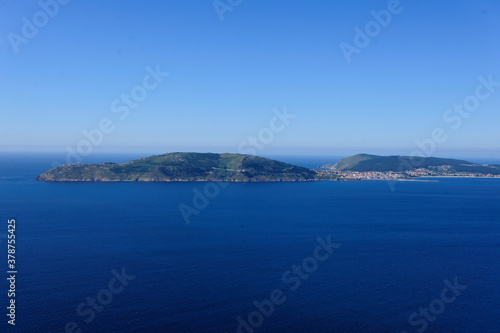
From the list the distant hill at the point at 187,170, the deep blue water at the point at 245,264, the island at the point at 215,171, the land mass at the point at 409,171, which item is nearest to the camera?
the deep blue water at the point at 245,264

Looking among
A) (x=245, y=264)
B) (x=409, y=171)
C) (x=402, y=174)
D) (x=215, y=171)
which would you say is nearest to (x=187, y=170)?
(x=215, y=171)

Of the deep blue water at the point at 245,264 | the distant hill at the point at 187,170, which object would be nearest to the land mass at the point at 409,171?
the distant hill at the point at 187,170

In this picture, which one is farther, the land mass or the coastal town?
the land mass

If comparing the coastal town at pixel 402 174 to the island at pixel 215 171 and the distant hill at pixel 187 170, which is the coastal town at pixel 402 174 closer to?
the island at pixel 215 171

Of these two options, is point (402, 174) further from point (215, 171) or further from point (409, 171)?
point (215, 171)

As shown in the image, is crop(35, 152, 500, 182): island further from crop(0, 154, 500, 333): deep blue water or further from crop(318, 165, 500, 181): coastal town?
crop(0, 154, 500, 333): deep blue water

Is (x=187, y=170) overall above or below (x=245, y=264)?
above

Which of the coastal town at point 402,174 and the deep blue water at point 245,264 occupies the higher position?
the coastal town at point 402,174

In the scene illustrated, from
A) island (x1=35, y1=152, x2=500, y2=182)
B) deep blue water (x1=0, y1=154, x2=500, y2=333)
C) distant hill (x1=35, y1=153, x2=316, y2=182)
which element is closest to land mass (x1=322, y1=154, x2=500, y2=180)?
island (x1=35, y1=152, x2=500, y2=182)
